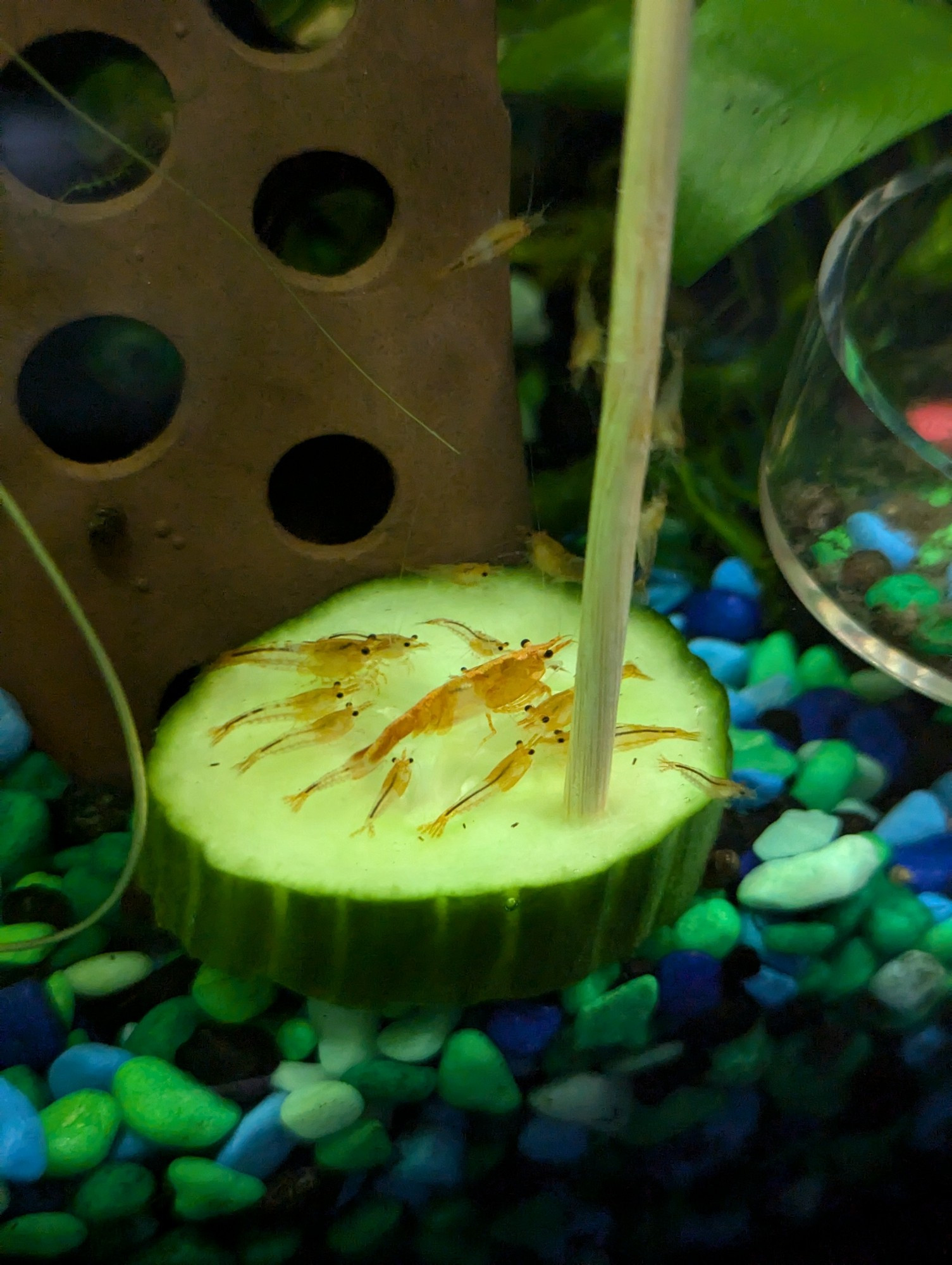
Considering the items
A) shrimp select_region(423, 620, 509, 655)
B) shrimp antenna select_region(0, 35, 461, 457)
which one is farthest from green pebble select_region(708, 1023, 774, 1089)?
shrimp antenna select_region(0, 35, 461, 457)

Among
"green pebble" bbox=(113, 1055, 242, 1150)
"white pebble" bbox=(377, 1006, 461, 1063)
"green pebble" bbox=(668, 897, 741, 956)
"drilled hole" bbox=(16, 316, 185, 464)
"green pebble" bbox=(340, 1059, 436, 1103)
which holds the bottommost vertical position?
"green pebble" bbox=(113, 1055, 242, 1150)

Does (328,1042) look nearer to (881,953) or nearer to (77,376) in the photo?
(881,953)

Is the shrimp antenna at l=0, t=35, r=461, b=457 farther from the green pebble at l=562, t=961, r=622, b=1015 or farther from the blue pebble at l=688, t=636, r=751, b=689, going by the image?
the green pebble at l=562, t=961, r=622, b=1015

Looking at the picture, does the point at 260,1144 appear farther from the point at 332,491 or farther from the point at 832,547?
the point at 832,547

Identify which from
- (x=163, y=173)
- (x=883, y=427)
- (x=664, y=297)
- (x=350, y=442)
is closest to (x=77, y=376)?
(x=163, y=173)

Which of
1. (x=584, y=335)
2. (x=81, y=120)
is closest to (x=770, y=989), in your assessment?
(x=584, y=335)

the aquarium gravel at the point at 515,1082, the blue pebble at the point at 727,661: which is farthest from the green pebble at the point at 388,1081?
the blue pebble at the point at 727,661
